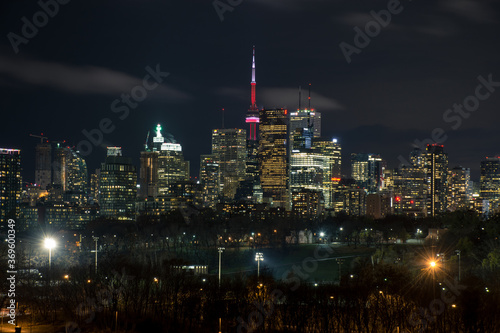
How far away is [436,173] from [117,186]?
76540mm

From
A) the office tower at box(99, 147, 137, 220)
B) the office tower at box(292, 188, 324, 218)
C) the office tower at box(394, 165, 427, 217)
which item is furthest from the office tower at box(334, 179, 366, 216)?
the office tower at box(99, 147, 137, 220)

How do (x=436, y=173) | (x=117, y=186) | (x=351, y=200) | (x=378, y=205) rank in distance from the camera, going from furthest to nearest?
(x=351, y=200), (x=436, y=173), (x=378, y=205), (x=117, y=186)

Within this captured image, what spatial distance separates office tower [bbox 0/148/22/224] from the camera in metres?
119

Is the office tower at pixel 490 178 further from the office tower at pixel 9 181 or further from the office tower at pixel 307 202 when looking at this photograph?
the office tower at pixel 9 181

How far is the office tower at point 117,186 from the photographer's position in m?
153

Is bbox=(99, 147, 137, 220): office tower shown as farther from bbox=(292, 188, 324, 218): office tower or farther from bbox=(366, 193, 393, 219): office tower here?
bbox=(366, 193, 393, 219): office tower

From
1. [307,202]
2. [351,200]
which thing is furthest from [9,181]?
[351,200]

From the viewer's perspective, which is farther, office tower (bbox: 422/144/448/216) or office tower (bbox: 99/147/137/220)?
office tower (bbox: 422/144/448/216)

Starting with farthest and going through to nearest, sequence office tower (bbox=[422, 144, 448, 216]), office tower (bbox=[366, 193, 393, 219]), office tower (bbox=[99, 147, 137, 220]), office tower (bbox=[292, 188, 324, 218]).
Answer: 1. office tower (bbox=[422, 144, 448, 216])
2. office tower (bbox=[366, 193, 393, 219])
3. office tower (bbox=[99, 147, 137, 220])
4. office tower (bbox=[292, 188, 324, 218])

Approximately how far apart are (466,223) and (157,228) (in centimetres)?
3773

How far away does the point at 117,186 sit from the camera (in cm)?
15550

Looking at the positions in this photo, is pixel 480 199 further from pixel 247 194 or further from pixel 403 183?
pixel 247 194

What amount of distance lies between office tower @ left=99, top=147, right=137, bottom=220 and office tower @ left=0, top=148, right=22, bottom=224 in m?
31.2

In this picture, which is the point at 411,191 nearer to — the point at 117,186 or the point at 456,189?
the point at 456,189
